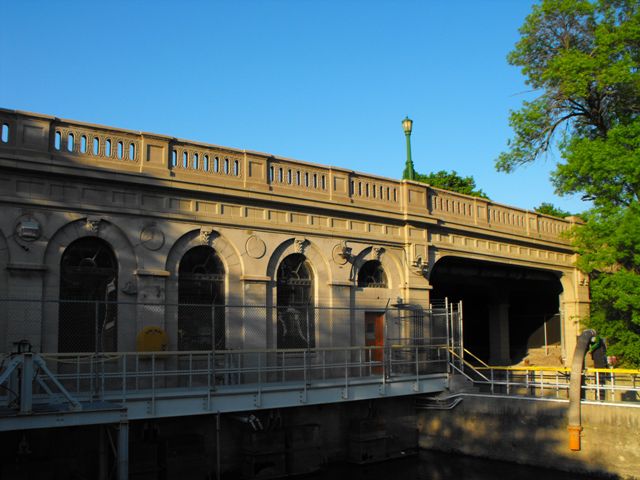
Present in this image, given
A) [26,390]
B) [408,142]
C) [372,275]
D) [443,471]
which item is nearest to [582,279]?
[408,142]

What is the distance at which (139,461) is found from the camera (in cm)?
1638

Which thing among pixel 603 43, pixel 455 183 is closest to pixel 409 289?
pixel 603 43

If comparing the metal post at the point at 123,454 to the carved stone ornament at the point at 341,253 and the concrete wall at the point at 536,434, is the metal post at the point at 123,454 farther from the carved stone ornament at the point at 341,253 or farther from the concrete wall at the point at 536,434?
the concrete wall at the point at 536,434

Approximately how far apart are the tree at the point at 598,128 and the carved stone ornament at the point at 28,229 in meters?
20.7

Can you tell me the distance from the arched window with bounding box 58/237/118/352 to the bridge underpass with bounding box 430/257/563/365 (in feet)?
59.5

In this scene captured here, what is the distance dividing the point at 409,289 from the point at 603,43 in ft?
44.7

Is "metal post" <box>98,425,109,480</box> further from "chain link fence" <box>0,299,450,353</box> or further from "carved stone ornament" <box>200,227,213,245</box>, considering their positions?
"carved stone ornament" <box>200,227,213,245</box>

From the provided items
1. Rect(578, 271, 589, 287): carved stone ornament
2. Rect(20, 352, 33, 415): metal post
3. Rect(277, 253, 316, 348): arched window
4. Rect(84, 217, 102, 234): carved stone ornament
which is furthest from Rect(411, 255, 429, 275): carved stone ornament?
Rect(20, 352, 33, 415): metal post

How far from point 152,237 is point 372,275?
8789 millimetres

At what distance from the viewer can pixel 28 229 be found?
1680cm

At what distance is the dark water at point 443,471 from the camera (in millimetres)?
19484

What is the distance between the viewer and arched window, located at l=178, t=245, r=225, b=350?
1950 cm

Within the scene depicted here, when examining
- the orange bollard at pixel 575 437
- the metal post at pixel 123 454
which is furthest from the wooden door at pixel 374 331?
the metal post at pixel 123 454

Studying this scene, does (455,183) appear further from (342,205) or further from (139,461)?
(139,461)
